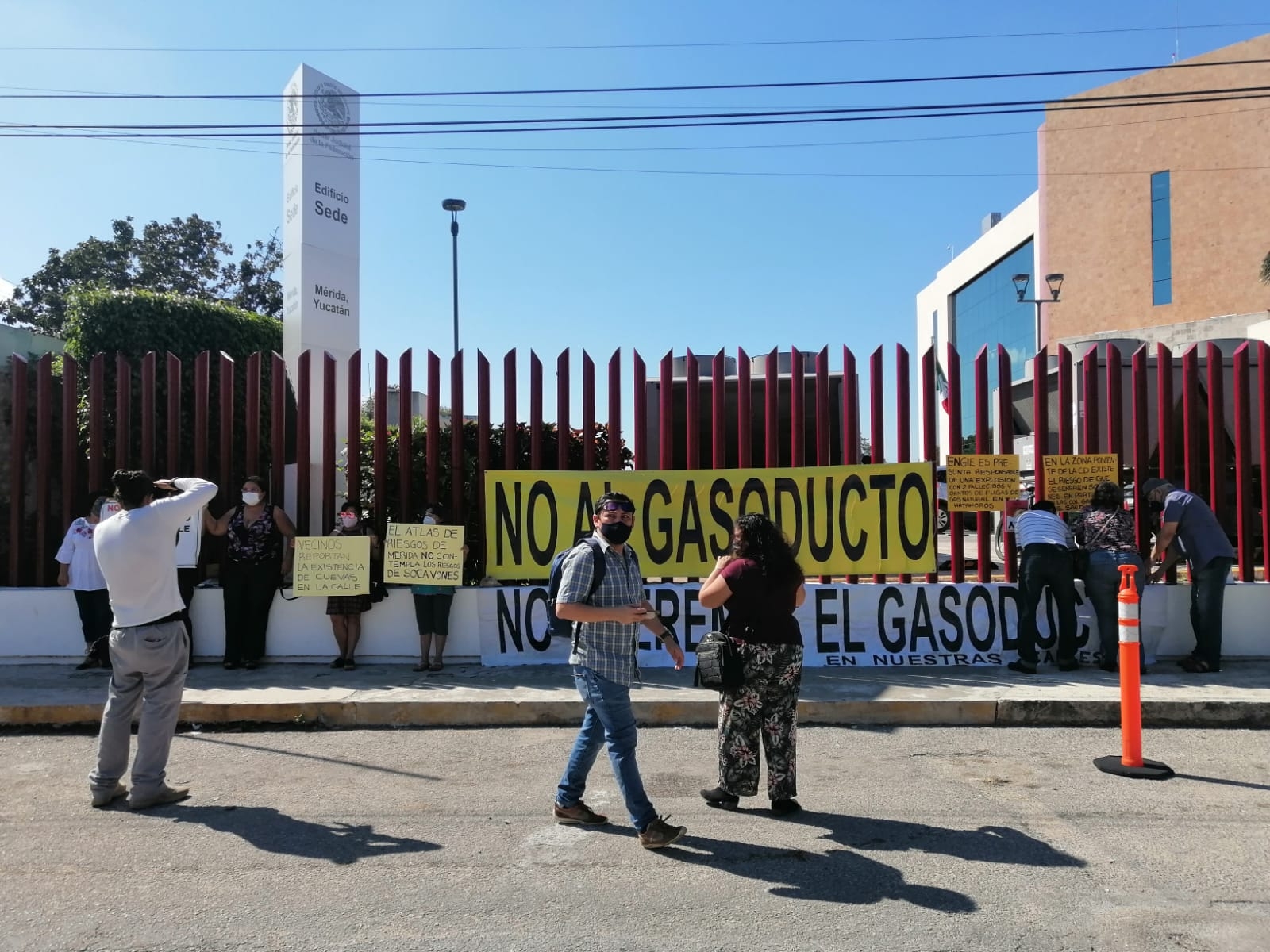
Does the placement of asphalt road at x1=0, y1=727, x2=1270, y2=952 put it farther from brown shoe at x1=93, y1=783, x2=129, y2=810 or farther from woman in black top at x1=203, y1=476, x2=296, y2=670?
woman in black top at x1=203, y1=476, x2=296, y2=670

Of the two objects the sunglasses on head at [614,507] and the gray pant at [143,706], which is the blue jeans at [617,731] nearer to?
the sunglasses on head at [614,507]

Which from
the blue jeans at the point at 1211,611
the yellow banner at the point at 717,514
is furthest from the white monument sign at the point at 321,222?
the blue jeans at the point at 1211,611

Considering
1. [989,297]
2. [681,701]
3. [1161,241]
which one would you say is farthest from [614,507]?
[989,297]

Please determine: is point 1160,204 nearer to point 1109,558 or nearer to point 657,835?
point 1109,558

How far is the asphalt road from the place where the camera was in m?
3.49

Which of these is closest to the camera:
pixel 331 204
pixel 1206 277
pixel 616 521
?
pixel 616 521

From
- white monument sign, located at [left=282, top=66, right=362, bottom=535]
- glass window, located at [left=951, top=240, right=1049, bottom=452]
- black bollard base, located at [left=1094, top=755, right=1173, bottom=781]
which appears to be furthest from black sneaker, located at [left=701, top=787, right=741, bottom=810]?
glass window, located at [left=951, top=240, right=1049, bottom=452]

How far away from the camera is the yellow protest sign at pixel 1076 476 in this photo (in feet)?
27.3

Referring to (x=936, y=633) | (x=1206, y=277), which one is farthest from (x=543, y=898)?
(x=1206, y=277)

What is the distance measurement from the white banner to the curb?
1346 mm

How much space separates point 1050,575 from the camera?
7746mm

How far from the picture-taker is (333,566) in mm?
8227

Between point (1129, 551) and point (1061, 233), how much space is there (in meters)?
38.0

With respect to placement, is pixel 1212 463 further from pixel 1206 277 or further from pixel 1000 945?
pixel 1206 277
